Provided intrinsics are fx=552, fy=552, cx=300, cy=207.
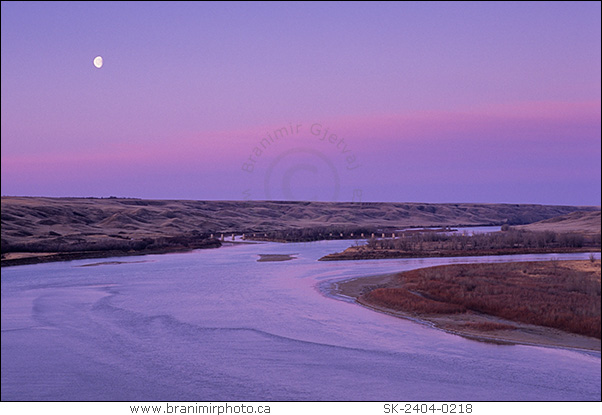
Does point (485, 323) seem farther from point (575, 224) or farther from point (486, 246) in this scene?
point (575, 224)

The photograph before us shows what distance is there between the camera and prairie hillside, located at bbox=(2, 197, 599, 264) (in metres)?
59.5

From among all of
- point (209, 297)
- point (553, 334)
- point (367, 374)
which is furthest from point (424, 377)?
point (209, 297)

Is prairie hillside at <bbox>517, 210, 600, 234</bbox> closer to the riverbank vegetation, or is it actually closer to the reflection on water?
the riverbank vegetation

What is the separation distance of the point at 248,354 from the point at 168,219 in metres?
82.8

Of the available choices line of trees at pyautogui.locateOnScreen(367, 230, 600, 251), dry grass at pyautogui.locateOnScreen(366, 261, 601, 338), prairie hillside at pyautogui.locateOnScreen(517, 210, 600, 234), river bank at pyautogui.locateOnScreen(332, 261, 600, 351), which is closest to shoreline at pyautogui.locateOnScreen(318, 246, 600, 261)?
line of trees at pyautogui.locateOnScreen(367, 230, 600, 251)

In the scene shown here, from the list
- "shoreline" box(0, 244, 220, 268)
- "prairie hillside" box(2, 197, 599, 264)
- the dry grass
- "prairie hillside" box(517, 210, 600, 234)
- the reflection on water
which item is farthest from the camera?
"prairie hillside" box(2, 197, 599, 264)

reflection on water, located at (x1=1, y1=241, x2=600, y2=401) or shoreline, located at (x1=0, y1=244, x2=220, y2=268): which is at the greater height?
shoreline, located at (x1=0, y1=244, x2=220, y2=268)

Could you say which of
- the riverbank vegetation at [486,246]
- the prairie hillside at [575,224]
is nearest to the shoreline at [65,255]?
the riverbank vegetation at [486,246]

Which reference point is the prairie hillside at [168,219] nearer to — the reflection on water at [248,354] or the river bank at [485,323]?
the reflection on water at [248,354]

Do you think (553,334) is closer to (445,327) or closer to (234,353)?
(445,327)

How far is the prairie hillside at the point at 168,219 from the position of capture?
59475 mm

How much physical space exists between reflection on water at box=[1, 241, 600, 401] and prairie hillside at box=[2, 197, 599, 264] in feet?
99.1

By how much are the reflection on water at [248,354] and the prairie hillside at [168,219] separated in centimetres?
3021

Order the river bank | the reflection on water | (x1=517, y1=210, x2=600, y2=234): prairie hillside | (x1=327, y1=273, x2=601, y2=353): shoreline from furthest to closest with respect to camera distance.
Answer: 1. (x1=517, y1=210, x2=600, y2=234): prairie hillside
2. the river bank
3. (x1=327, y1=273, x2=601, y2=353): shoreline
4. the reflection on water
